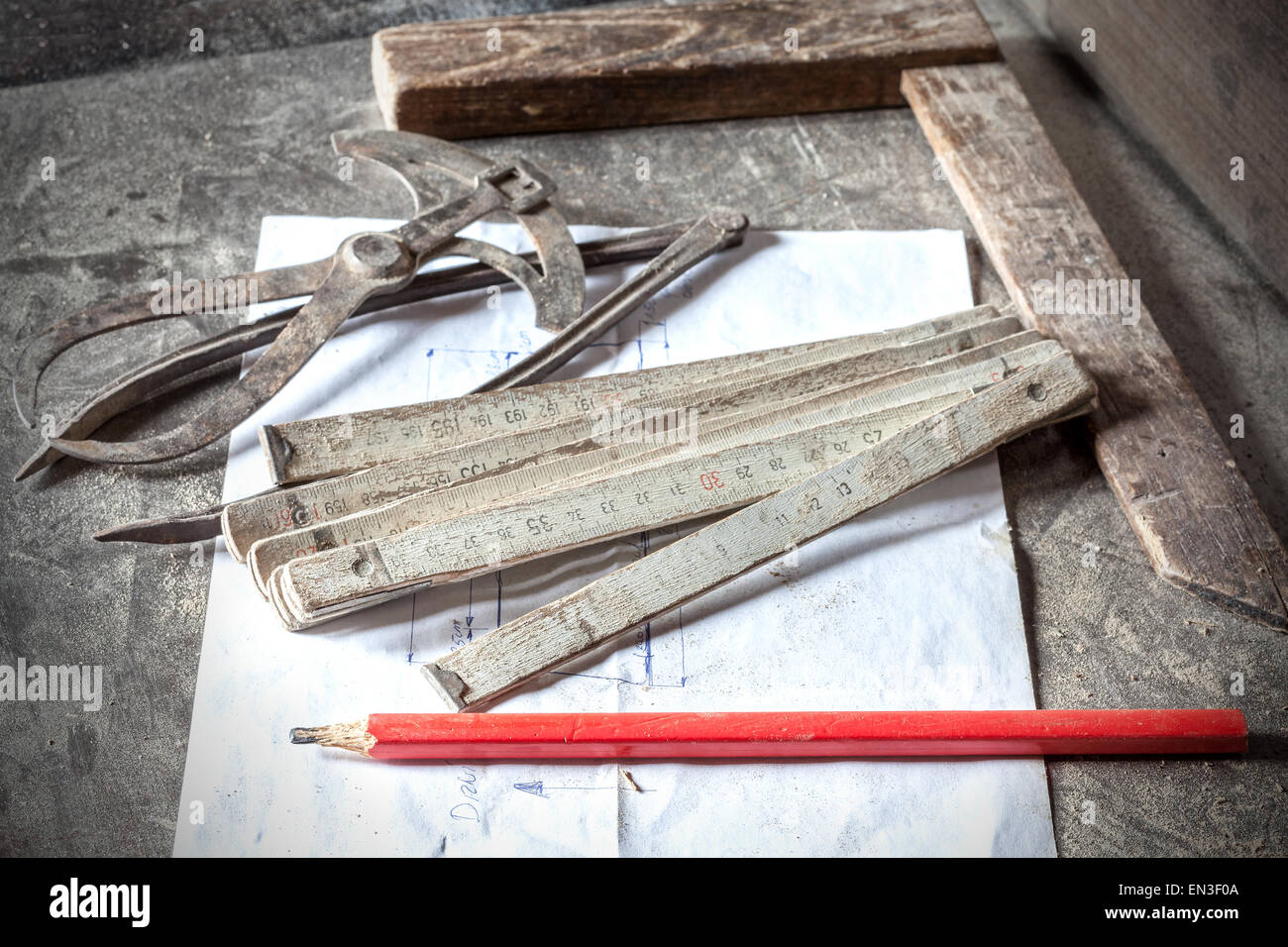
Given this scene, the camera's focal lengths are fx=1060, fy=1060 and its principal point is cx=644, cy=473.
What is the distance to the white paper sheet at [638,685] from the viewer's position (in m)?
1.29

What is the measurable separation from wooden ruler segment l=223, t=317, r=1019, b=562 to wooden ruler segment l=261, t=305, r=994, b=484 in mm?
18

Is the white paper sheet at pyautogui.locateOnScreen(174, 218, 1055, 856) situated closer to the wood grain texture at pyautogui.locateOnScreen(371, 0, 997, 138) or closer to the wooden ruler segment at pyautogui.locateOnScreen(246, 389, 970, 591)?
the wooden ruler segment at pyautogui.locateOnScreen(246, 389, 970, 591)

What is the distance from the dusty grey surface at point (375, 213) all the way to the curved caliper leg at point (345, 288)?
0.23 feet

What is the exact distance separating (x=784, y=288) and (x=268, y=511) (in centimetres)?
92

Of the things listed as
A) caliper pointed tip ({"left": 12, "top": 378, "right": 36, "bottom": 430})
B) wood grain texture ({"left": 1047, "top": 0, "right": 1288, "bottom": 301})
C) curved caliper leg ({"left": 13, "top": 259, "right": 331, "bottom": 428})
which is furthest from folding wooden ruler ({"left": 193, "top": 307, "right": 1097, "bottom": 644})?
wood grain texture ({"left": 1047, "top": 0, "right": 1288, "bottom": 301})

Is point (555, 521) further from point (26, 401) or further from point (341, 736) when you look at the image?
point (26, 401)

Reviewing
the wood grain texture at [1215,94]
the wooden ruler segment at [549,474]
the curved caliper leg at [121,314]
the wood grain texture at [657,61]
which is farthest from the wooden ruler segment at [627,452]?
the wood grain texture at [657,61]

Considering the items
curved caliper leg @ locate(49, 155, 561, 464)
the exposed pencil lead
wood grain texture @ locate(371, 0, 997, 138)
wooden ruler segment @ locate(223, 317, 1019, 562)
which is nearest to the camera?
the exposed pencil lead

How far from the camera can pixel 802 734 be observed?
4.25ft

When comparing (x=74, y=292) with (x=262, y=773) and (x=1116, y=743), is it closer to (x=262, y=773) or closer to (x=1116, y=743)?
(x=262, y=773)

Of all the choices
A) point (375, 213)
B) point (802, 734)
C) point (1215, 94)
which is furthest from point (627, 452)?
point (1215, 94)

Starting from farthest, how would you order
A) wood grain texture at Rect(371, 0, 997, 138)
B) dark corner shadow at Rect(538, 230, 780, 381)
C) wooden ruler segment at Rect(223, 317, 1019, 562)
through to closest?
wood grain texture at Rect(371, 0, 997, 138) → dark corner shadow at Rect(538, 230, 780, 381) → wooden ruler segment at Rect(223, 317, 1019, 562)

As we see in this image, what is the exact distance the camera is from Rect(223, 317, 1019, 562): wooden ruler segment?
137cm

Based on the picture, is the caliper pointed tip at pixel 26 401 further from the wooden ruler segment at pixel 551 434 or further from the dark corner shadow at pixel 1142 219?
the dark corner shadow at pixel 1142 219
